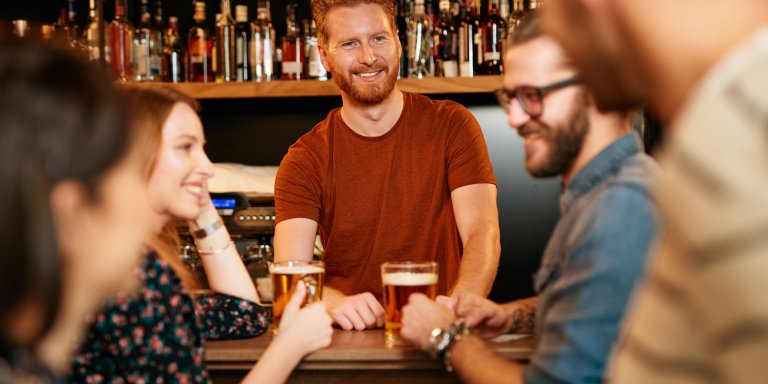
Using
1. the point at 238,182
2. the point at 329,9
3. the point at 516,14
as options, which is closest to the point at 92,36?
the point at 238,182

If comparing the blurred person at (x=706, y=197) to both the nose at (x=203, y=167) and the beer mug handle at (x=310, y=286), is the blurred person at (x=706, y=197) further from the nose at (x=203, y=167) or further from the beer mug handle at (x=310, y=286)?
the beer mug handle at (x=310, y=286)

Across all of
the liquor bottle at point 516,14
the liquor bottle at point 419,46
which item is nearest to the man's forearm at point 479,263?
the liquor bottle at point 419,46

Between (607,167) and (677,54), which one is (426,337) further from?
(677,54)

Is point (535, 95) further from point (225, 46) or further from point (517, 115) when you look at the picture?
point (225, 46)

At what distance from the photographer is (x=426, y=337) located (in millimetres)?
1809

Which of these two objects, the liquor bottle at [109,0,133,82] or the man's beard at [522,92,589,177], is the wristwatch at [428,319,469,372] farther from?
the liquor bottle at [109,0,133,82]

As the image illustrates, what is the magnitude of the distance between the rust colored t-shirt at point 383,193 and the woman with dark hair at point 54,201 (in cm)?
190

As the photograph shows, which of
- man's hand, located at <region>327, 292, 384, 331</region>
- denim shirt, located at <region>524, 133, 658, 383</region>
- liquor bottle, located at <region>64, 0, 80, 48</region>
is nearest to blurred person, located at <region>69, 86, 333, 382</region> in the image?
man's hand, located at <region>327, 292, 384, 331</region>

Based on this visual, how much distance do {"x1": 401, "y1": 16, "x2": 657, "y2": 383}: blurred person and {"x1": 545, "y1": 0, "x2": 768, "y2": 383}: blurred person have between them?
0.72 m

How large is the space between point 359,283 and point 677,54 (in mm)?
2164

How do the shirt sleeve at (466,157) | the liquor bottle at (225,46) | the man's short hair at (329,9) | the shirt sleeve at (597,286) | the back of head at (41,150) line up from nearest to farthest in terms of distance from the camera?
1. the back of head at (41,150)
2. the shirt sleeve at (597,286)
3. the shirt sleeve at (466,157)
4. the man's short hair at (329,9)
5. the liquor bottle at (225,46)

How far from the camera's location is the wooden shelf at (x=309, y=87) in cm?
337

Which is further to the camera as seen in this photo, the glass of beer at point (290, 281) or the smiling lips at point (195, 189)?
the glass of beer at point (290, 281)

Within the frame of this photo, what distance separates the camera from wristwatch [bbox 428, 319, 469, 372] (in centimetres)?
179
